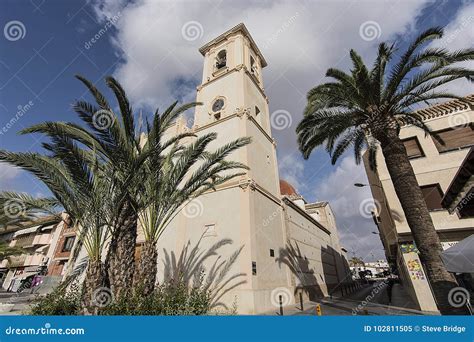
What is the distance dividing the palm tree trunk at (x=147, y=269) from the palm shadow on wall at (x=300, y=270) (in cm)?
832

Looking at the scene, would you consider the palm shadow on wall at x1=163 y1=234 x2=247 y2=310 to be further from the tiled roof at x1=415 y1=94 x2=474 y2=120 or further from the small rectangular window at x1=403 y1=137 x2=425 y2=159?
the tiled roof at x1=415 y1=94 x2=474 y2=120

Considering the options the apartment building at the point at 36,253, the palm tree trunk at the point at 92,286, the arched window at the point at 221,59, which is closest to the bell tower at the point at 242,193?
the arched window at the point at 221,59

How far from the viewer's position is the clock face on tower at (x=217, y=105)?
54.7 feet

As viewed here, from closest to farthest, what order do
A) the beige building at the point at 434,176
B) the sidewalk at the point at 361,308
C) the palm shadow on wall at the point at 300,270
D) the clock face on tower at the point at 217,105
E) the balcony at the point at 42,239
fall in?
the sidewalk at the point at 361,308, the beige building at the point at 434,176, the palm shadow on wall at the point at 300,270, the clock face on tower at the point at 217,105, the balcony at the point at 42,239

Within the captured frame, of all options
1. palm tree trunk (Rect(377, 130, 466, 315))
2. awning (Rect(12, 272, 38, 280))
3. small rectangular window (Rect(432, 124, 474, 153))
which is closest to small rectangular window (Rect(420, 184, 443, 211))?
small rectangular window (Rect(432, 124, 474, 153))

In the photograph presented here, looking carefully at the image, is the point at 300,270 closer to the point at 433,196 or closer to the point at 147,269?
the point at 433,196

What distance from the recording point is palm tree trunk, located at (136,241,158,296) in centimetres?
719

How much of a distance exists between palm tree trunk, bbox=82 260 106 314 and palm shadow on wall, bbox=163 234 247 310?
4.00 metres

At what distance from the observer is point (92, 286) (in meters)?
6.55

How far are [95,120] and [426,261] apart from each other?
1068cm

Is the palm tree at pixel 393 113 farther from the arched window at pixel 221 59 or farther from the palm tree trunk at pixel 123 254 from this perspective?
the arched window at pixel 221 59

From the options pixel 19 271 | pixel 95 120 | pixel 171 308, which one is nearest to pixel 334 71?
pixel 95 120

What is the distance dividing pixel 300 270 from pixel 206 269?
8.61m

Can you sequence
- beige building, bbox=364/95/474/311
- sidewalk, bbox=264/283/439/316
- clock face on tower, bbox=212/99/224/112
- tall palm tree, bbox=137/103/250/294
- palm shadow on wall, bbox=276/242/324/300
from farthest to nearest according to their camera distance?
clock face on tower, bbox=212/99/224/112, palm shadow on wall, bbox=276/242/324/300, beige building, bbox=364/95/474/311, sidewalk, bbox=264/283/439/316, tall palm tree, bbox=137/103/250/294
